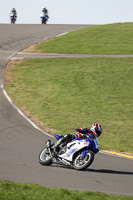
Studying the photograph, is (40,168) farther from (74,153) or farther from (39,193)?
(39,193)

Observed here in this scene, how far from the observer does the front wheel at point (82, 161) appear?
32.4ft

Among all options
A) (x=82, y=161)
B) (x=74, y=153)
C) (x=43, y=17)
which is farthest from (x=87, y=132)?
(x=43, y=17)

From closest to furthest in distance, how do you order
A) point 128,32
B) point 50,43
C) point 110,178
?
point 110,178 → point 50,43 → point 128,32

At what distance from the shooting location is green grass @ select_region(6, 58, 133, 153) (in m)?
16.9

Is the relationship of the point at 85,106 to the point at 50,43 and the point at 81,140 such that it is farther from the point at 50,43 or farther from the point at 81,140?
the point at 50,43

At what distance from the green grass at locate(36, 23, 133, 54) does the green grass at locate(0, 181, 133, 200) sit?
1090 inches

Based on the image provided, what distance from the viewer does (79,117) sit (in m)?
18.2

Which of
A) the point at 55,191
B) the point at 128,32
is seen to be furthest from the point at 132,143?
the point at 128,32

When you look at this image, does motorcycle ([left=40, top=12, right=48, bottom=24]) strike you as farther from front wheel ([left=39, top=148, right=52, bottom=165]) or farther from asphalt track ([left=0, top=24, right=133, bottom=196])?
front wheel ([left=39, top=148, right=52, bottom=165])

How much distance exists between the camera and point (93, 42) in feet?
126

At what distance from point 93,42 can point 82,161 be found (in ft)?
95.9

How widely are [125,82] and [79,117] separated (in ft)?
26.6

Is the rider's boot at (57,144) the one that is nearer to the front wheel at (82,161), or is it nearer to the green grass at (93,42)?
the front wheel at (82,161)

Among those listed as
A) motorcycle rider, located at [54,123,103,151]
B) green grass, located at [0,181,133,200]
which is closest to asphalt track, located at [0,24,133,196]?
green grass, located at [0,181,133,200]
